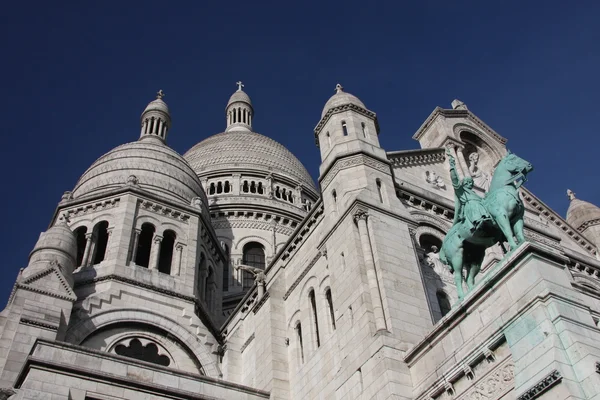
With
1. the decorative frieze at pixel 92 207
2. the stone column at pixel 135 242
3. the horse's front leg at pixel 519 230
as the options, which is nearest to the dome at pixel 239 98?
the decorative frieze at pixel 92 207

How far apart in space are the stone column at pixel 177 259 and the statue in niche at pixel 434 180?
11096 millimetres

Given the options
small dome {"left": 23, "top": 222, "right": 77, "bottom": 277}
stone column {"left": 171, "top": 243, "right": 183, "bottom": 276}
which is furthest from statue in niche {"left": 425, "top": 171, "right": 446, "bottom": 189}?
small dome {"left": 23, "top": 222, "right": 77, "bottom": 277}

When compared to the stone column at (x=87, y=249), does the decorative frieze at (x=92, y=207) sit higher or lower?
higher

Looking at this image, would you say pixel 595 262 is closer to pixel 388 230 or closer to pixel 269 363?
pixel 388 230

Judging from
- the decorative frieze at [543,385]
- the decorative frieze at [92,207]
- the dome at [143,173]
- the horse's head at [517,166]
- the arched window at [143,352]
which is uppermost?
the dome at [143,173]

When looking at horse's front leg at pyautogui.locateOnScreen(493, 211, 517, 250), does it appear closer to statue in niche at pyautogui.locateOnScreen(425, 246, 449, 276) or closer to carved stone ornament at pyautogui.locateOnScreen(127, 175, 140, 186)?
statue in niche at pyautogui.locateOnScreen(425, 246, 449, 276)

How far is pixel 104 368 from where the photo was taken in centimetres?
1862

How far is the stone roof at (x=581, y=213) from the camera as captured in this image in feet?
110

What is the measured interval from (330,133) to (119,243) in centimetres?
995

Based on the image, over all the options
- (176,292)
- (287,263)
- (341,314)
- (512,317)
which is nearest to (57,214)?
(176,292)

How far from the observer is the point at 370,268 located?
19.0 m

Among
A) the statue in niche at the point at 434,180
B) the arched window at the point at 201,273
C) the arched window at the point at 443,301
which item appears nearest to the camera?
the arched window at the point at 443,301

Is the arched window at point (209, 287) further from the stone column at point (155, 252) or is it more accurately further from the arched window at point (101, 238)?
the arched window at point (101, 238)

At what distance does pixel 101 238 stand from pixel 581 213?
2356cm
